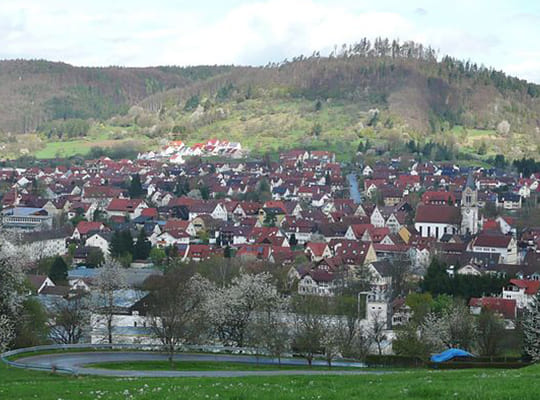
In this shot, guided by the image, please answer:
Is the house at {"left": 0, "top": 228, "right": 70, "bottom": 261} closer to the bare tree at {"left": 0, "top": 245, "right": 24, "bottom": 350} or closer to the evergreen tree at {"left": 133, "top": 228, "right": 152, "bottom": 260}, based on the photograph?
the evergreen tree at {"left": 133, "top": 228, "right": 152, "bottom": 260}

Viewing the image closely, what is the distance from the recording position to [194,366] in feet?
77.7

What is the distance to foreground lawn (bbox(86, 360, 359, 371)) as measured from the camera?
2278 centimetres

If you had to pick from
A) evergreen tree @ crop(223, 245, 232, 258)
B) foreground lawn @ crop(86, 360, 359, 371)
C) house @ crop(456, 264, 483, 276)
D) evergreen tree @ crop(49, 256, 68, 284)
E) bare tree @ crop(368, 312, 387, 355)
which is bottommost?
foreground lawn @ crop(86, 360, 359, 371)

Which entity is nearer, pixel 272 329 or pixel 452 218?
pixel 272 329

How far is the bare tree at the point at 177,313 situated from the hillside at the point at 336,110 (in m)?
96.6

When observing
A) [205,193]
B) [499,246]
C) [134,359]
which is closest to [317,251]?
[499,246]

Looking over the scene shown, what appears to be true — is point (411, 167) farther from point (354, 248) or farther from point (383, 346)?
point (383, 346)

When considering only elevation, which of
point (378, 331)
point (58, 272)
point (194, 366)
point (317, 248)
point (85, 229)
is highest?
point (85, 229)

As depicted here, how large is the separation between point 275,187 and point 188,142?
1831 inches

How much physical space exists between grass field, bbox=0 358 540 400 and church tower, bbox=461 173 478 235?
2185 inches

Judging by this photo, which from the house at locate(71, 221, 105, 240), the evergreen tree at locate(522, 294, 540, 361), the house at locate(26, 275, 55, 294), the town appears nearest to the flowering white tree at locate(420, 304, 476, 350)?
the town

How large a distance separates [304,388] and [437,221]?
196ft

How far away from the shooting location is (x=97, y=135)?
6171 inches

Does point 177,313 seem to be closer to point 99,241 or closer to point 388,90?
point 99,241
